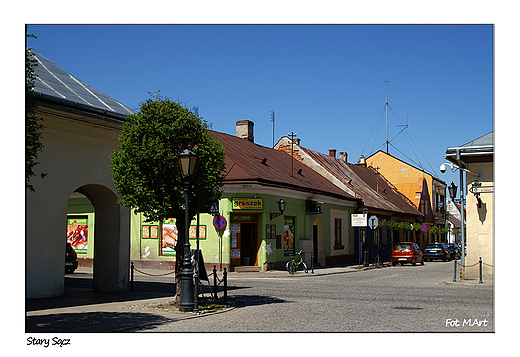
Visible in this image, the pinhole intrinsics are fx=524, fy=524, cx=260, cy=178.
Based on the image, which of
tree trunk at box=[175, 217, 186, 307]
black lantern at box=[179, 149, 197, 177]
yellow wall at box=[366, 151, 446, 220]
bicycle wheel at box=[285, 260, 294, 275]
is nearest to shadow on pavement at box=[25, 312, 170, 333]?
tree trunk at box=[175, 217, 186, 307]

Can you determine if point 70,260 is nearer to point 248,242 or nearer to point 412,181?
point 248,242

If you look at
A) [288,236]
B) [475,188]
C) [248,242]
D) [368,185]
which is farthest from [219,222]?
[368,185]

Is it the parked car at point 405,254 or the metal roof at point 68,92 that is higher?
the metal roof at point 68,92

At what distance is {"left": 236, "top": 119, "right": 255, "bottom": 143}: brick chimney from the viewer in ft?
116

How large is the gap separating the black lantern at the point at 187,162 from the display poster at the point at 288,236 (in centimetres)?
1583

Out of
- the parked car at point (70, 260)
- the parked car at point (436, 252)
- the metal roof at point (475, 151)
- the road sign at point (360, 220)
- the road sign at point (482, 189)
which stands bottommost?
the parked car at point (436, 252)

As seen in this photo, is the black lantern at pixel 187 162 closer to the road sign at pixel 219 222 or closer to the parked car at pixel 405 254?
the road sign at pixel 219 222

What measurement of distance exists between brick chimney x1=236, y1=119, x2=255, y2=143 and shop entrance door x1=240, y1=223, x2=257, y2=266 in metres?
11.3

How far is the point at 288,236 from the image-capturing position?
2714 cm

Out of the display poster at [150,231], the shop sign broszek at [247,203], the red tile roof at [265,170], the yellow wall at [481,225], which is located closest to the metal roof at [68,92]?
A: the red tile roof at [265,170]

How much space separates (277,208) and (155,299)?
12.7 metres

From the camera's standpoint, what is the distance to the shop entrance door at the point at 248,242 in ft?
82.2

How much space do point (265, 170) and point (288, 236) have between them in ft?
12.1
